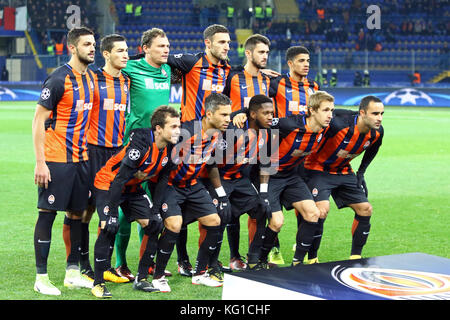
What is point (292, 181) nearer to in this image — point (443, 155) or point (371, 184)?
point (371, 184)

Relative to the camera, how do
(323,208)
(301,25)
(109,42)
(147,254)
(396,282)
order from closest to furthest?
1. (396,282)
2. (147,254)
3. (109,42)
4. (323,208)
5. (301,25)

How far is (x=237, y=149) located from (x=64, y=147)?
5.23 ft

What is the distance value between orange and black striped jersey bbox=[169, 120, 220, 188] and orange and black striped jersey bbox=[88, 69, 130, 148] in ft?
1.82

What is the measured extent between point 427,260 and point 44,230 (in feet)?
A: 10.3

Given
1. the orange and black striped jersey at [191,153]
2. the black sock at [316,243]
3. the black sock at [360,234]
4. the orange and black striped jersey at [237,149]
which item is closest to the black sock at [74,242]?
the orange and black striped jersey at [191,153]

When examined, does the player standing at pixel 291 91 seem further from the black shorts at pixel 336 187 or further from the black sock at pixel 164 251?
the black sock at pixel 164 251

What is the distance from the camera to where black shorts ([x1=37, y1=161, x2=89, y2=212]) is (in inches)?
227

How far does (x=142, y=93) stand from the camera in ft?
21.7

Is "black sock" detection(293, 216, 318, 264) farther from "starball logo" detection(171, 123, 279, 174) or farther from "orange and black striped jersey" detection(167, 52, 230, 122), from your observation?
"orange and black striped jersey" detection(167, 52, 230, 122)

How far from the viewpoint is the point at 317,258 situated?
7.03 metres

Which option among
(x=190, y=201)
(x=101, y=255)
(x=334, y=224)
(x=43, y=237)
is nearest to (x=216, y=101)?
(x=190, y=201)

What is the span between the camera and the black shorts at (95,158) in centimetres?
607

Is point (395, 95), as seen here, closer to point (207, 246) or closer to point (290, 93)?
point (290, 93)

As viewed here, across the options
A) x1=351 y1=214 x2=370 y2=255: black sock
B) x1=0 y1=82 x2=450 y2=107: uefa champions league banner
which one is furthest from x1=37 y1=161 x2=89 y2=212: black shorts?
x1=0 y1=82 x2=450 y2=107: uefa champions league banner
